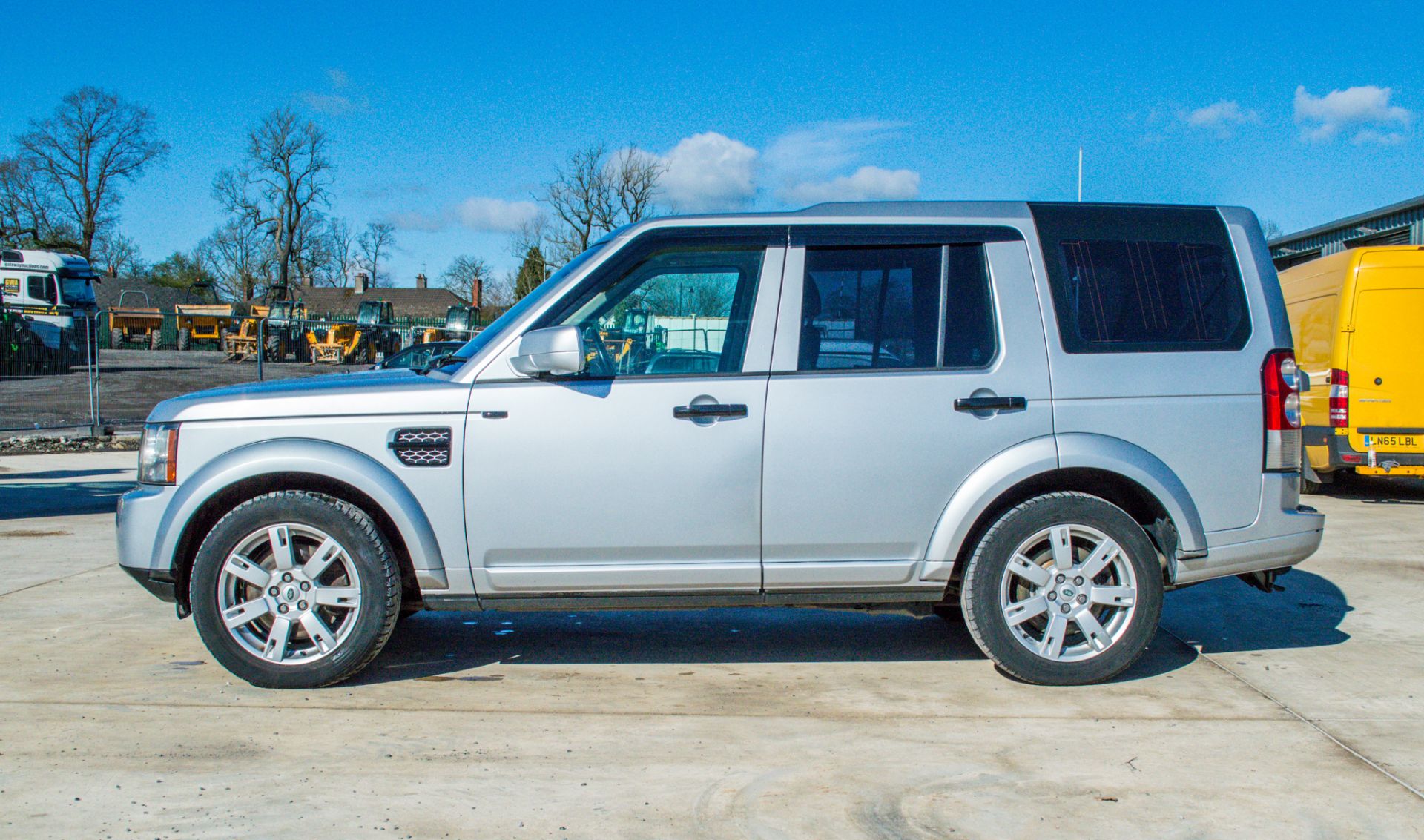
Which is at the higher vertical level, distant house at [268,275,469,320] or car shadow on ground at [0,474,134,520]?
distant house at [268,275,469,320]

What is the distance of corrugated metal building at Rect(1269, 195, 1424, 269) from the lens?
18.9 m

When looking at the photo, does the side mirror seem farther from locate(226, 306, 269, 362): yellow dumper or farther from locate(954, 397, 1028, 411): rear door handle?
locate(226, 306, 269, 362): yellow dumper

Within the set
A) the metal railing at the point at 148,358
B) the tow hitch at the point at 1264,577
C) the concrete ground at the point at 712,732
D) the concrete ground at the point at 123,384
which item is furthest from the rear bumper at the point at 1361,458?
the metal railing at the point at 148,358

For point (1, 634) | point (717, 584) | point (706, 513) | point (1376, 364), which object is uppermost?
point (1376, 364)

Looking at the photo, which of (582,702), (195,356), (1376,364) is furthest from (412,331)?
(582,702)

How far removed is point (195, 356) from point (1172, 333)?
38728 mm

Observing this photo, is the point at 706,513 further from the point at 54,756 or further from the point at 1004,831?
the point at 54,756

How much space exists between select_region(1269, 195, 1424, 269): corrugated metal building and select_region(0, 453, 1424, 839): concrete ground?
16.0 metres

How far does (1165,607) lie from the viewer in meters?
6.12

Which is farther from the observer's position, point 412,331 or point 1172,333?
point 412,331

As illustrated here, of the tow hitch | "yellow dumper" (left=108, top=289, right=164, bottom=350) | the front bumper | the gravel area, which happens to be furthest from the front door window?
"yellow dumper" (left=108, top=289, right=164, bottom=350)

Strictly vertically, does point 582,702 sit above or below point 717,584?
below

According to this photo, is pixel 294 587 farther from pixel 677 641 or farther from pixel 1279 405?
pixel 1279 405

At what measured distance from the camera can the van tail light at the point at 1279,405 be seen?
444cm
